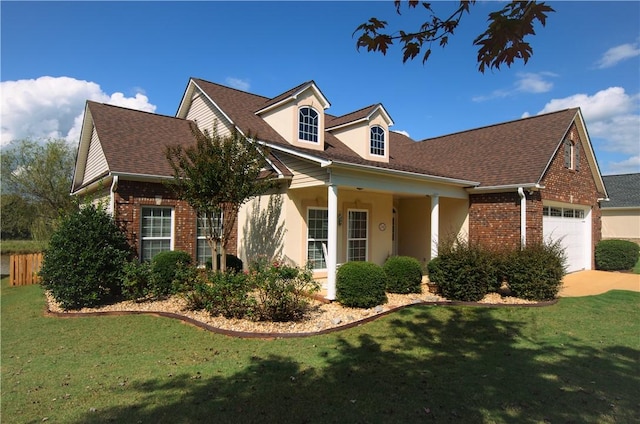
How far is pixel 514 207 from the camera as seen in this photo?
13031 mm

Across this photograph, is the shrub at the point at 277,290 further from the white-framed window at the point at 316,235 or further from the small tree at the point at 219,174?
the white-framed window at the point at 316,235

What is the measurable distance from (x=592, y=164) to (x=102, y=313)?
1926 cm

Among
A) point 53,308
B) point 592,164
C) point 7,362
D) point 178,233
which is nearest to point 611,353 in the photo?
point 7,362

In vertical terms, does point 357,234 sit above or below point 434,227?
below

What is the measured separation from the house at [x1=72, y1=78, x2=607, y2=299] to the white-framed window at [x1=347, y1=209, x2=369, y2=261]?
1.7 inches

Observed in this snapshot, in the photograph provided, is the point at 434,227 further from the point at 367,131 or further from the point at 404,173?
the point at 367,131

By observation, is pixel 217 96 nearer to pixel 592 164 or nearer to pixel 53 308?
pixel 53 308

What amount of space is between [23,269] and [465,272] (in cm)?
1605

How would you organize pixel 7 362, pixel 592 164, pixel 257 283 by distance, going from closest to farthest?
pixel 7 362 < pixel 257 283 < pixel 592 164

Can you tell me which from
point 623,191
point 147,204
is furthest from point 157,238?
point 623,191

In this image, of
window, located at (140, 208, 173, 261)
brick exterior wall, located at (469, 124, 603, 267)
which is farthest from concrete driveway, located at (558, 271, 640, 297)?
window, located at (140, 208, 173, 261)

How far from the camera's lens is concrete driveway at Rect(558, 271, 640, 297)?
1181cm

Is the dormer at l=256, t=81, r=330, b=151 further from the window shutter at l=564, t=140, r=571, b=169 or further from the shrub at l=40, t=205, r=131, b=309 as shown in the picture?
the window shutter at l=564, t=140, r=571, b=169

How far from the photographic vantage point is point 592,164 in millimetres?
16625
